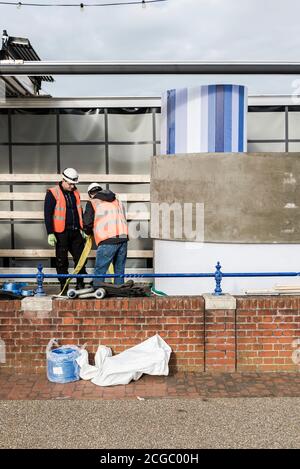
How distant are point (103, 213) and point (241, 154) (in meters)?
2.11

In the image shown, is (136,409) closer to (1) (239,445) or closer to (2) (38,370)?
(1) (239,445)

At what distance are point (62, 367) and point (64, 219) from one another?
9.18 feet

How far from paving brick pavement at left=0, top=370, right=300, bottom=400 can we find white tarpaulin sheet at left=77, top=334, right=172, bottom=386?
0.26ft

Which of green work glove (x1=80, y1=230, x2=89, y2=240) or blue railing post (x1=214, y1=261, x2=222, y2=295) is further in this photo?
green work glove (x1=80, y1=230, x2=89, y2=240)

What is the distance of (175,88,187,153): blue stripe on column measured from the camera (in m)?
7.73

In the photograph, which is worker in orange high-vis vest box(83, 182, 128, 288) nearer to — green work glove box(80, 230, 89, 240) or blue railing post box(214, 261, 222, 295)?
green work glove box(80, 230, 89, 240)

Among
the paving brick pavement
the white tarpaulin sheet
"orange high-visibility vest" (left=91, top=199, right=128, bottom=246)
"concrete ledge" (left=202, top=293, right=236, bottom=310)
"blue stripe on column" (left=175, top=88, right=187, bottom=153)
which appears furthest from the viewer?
"blue stripe on column" (left=175, top=88, right=187, bottom=153)

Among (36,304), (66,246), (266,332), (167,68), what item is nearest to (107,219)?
(66,246)

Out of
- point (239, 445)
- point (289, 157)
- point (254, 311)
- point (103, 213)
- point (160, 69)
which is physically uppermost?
point (160, 69)

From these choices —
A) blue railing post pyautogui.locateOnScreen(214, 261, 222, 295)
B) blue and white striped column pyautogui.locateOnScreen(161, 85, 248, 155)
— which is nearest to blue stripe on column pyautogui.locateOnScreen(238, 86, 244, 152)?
blue and white striped column pyautogui.locateOnScreen(161, 85, 248, 155)

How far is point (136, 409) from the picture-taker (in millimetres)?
4715

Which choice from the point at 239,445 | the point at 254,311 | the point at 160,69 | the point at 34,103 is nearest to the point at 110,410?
the point at 239,445

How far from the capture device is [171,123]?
7910 millimetres

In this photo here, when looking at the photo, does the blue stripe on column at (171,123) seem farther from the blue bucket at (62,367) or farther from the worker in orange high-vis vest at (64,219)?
the blue bucket at (62,367)
